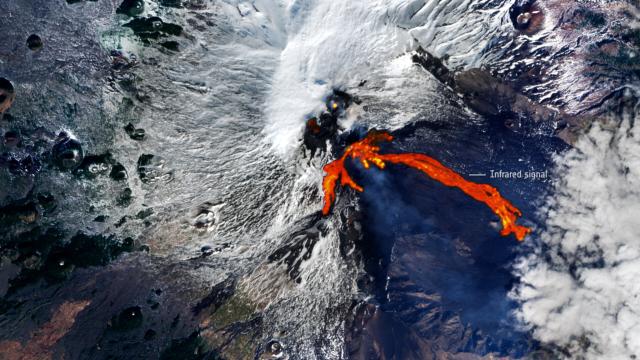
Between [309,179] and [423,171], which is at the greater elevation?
[309,179]

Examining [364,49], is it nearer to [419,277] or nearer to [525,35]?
[525,35]

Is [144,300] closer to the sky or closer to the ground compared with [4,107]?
closer to the ground

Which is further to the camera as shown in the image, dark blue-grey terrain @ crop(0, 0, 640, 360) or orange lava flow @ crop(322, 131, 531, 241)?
orange lava flow @ crop(322, 131, 531, 241)

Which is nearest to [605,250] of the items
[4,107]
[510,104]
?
[510,104]

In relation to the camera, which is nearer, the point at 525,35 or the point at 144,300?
the point at 144,300

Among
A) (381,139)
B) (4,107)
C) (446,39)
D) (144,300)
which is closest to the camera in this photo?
(4,107)

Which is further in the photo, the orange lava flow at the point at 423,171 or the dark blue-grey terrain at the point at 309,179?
the orange lava flow at the point at 423,171

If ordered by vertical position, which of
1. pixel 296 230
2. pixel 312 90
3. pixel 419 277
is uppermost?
pixel 312 90

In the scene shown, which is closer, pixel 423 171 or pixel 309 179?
pixel 309 179
